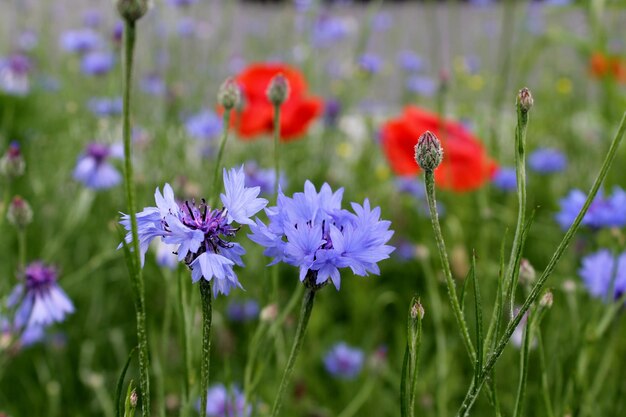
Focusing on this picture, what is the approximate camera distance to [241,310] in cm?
109

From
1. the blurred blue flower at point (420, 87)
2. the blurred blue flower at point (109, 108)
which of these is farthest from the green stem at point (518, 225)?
the blurred blue flower at point (420, 87)

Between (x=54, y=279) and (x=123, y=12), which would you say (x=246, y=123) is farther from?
(x=123, y=12)

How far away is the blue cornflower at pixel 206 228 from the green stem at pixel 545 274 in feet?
0.41

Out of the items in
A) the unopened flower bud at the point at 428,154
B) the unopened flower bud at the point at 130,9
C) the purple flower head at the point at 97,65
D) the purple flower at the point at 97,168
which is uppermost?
the purple flower head at the point at 97,65

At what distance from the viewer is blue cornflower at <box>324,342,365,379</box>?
98 cm

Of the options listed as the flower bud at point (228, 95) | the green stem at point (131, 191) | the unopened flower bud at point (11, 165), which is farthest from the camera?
the unopened flower bud at point (11, 165)

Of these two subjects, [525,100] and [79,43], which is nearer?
[525,100]

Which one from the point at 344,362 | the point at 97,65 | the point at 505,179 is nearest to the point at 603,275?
the point at 344,362

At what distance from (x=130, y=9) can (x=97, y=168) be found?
0.79m

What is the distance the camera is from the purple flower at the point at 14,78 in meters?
1.44

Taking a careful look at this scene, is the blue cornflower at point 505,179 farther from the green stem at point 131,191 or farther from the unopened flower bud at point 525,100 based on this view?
the green stem at point 131,191

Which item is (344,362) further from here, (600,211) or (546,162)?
(546,162)

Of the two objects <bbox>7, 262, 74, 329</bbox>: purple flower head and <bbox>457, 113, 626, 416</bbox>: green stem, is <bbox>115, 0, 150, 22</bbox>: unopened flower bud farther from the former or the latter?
<bbox>7, 262, 74, 329</bbox>: purple flower head

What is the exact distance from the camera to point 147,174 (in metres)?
1.28
